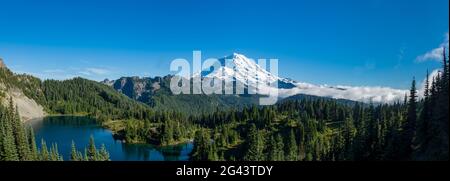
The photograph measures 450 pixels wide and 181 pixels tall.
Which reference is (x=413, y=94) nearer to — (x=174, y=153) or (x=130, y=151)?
(x=174, y=153)

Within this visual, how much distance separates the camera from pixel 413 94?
274 ft

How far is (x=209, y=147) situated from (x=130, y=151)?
48960 mm

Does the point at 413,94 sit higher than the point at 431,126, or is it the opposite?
the point at 413,94
